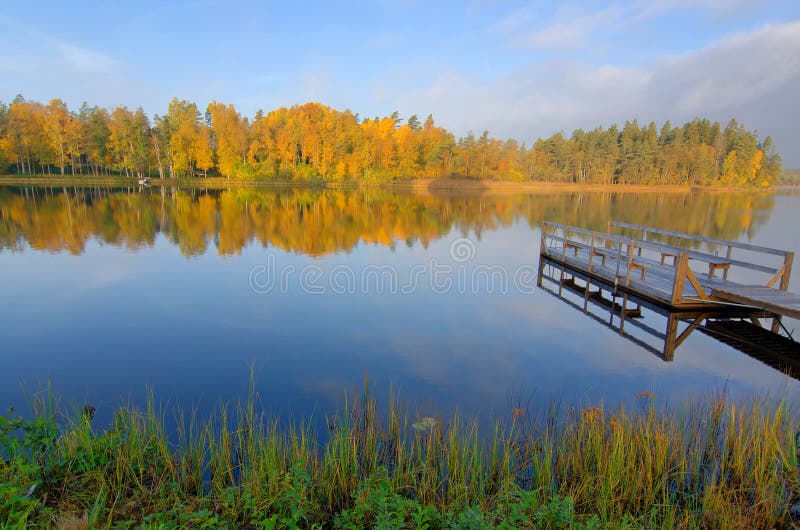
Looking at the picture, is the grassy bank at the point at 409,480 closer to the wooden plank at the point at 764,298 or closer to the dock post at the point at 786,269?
the wooden plank at the point at 764,298

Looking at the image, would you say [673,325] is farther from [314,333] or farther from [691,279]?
[314,333]

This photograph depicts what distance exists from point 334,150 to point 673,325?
6988 centimetres

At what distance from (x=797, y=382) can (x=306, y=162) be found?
78.0m

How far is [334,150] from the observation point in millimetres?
74438

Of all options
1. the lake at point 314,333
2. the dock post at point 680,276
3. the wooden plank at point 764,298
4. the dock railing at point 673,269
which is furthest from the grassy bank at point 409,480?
the dock railing at point 673,269

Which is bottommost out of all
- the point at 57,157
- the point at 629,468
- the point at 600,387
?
the point at 600,387

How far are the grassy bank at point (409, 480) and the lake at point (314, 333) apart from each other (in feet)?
5.72

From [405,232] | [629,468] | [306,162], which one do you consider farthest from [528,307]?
[306,162]

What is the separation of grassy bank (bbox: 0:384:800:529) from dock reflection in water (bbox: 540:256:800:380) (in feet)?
14.4

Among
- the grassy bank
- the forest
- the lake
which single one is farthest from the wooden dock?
the forest

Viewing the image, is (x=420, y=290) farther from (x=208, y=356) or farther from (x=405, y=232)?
(x=405, y=232)

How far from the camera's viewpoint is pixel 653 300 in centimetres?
1141

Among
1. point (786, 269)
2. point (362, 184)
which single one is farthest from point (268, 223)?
point (362, 184)

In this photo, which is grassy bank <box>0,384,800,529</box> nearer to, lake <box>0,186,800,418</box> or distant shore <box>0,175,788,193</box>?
lake <box>0,186,800,418</box>
